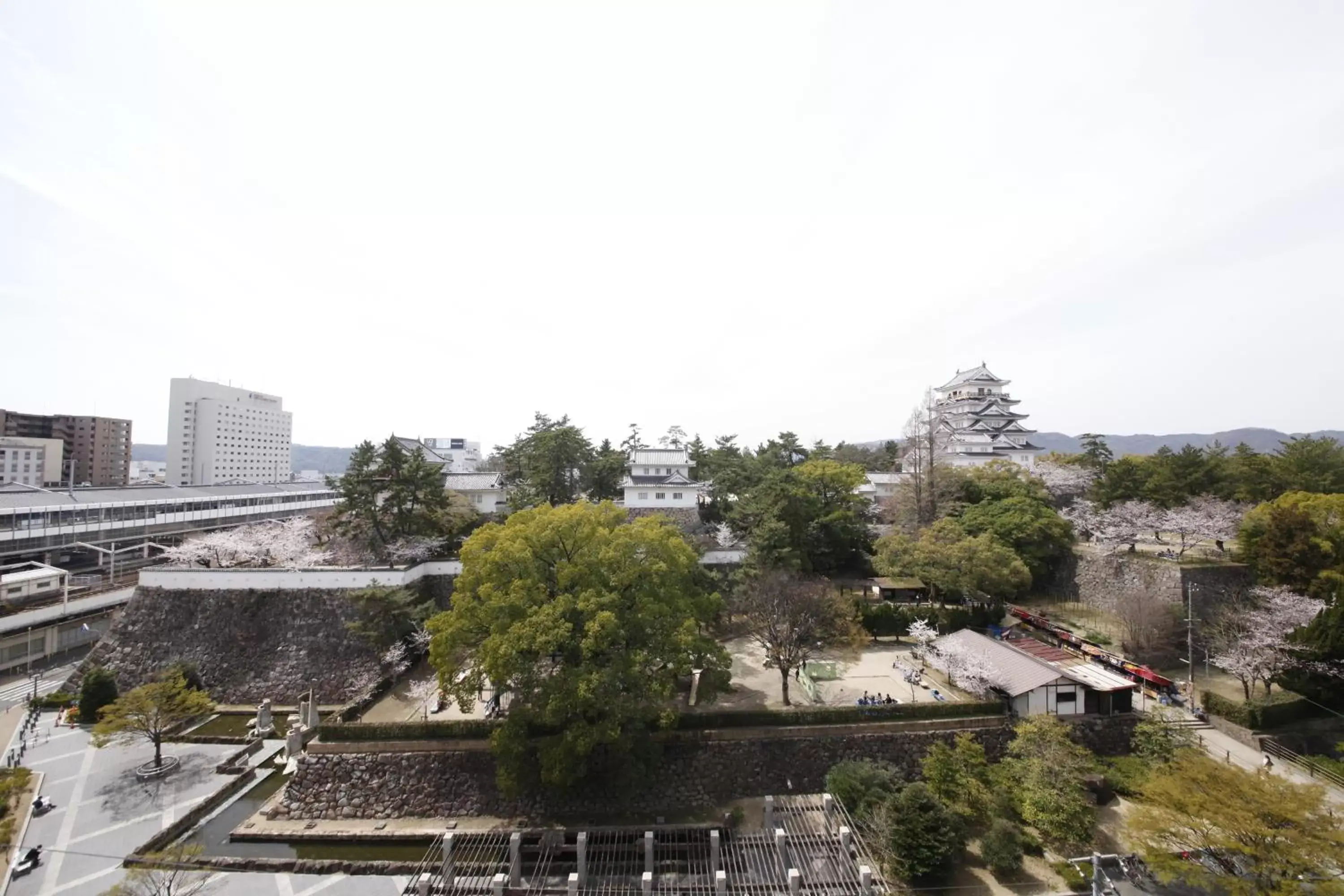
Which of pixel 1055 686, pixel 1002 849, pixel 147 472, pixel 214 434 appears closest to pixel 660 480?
pixel 1055 686

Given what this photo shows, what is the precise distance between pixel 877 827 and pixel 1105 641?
43.4 feet

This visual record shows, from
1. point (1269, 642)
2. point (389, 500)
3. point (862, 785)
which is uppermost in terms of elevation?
point (389, 500)

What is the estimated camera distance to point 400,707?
17.0 metres

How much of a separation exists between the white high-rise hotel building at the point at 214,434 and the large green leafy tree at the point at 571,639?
63.7 m

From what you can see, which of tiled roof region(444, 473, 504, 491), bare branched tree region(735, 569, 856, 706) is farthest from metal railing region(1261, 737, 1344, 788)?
tiled roof region(444, 473, 504, 491)

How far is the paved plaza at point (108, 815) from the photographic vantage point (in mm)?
11531

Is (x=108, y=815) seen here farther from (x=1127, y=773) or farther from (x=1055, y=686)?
(x=1127, y=773)

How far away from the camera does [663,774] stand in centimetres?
1463

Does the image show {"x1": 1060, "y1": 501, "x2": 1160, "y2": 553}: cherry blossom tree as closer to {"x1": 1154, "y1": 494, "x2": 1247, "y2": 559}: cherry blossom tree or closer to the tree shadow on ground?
{"x1": 1154, "y1": 494, "x2": 1247, "y2": 559}: cherry blossom tree

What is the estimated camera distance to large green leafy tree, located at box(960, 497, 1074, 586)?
22.4 metres

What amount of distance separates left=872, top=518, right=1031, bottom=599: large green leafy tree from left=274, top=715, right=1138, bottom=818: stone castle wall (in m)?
5.67

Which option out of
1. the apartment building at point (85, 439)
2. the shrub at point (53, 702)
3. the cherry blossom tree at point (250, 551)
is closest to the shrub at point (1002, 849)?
the cherry blossom tree at point (250, 551)

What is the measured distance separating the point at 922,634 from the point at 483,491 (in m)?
24.3

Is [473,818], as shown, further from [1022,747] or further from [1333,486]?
[1333,486]
